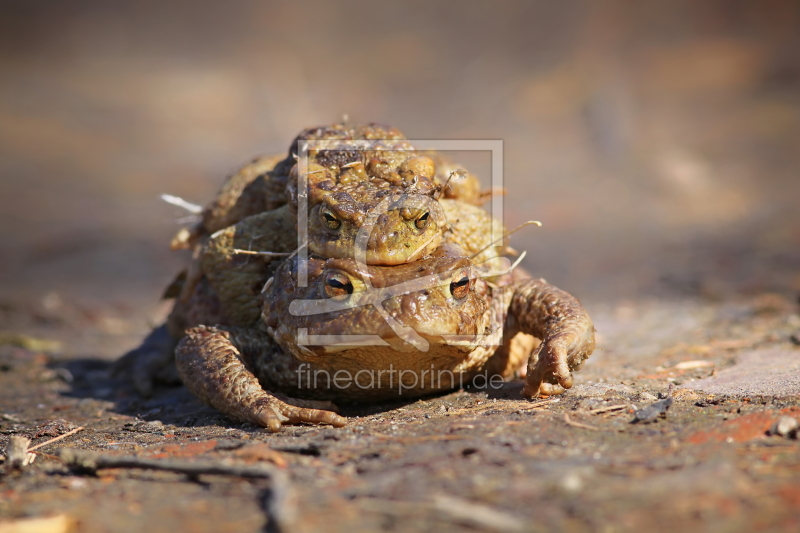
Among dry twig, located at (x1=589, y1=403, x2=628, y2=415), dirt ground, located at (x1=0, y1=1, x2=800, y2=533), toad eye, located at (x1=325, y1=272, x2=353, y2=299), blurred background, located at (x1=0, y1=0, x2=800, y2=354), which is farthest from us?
blurred background, located at (x1=0, y1=0, x2=800, y2=354)

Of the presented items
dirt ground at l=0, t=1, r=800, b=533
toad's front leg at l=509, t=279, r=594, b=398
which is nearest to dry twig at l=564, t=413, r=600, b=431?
dirt ground at l=0, t=1, r=800, b=533

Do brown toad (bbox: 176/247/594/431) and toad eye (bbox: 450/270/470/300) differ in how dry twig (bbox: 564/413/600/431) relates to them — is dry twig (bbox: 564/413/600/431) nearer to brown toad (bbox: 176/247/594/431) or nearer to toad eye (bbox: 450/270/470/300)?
brown toad (bbox: 176/247/594/431)

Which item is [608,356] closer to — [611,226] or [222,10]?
[611,226]

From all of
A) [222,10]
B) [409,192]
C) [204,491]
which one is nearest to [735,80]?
[222,10]

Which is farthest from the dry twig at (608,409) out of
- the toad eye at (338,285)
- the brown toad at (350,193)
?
the toad eye at (338,285)

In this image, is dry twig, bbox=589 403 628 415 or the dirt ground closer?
the dirt ground

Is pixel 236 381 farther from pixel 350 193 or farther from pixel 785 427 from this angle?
pixel 785 427
